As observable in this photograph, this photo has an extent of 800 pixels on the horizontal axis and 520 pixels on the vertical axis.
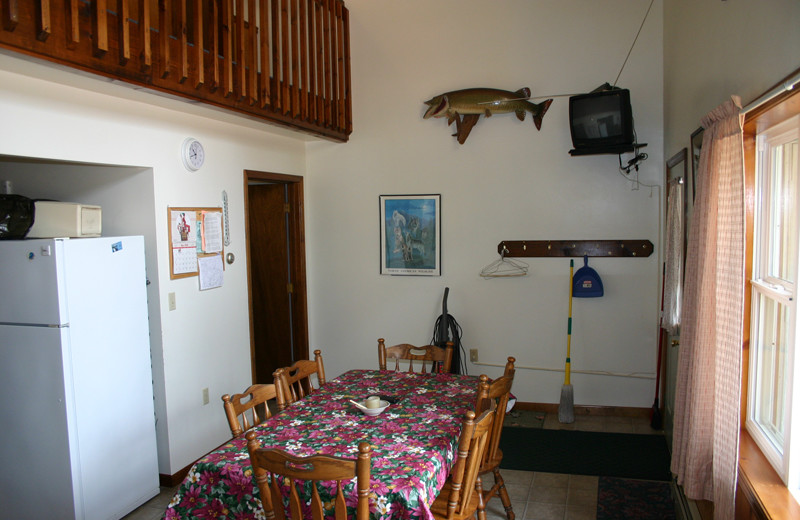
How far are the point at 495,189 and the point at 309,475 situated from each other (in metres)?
3.37

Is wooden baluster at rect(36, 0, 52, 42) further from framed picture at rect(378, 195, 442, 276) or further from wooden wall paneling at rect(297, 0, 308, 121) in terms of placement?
framed picture at rect(378, 195, 442, 276)

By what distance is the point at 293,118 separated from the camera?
4.03 m

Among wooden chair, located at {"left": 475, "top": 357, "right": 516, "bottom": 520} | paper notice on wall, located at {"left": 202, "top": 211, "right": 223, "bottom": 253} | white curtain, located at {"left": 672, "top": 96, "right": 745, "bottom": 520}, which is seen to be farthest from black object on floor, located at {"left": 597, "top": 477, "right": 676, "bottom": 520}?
paper notice on wall, located at {"left": 202, "top": 211, "right": 223, "bottom": 253}

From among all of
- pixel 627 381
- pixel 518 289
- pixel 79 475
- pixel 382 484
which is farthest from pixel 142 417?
pixel 627 381

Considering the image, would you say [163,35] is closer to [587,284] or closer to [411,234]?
[411,234]

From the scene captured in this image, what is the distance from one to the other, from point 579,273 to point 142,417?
10.8 feet

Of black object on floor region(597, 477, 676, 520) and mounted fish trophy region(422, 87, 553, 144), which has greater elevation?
mounted fish trophy region(422, 87, 553, 144)

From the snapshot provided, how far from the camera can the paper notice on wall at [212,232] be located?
3812mm

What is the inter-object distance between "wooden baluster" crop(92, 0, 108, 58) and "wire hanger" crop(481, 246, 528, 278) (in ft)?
10.6

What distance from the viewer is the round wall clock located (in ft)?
11.8

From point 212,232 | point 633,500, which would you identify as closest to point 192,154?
point 212,232

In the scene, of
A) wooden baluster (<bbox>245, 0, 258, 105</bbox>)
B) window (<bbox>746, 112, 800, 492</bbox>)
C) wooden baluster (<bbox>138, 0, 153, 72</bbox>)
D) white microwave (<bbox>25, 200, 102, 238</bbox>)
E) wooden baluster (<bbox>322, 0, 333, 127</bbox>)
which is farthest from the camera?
wooden baluster (<bbox>322, 0, 333, 127</bbox>)

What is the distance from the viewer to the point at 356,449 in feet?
7.16

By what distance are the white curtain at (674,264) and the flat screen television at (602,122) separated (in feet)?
1.89
